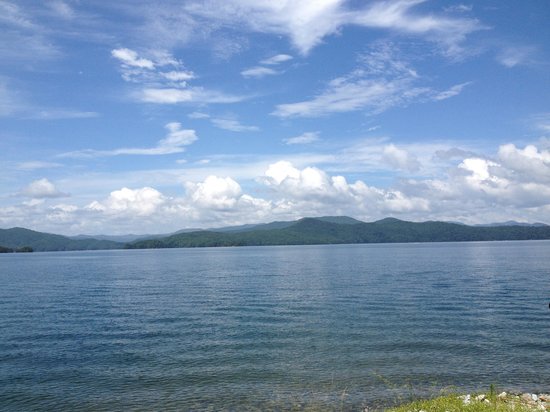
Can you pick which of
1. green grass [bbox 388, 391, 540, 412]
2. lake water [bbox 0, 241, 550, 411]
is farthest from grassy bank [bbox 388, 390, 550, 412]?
lake water [bbox 0, 241, 550, 411]

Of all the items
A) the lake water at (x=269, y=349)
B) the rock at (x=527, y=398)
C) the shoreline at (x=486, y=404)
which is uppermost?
the shoreline at (x=486, y=404)

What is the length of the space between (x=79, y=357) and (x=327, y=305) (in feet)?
126

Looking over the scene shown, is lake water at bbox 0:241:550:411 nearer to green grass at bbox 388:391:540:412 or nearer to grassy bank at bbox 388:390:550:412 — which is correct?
grassy bank at bbox 388:390:550:412

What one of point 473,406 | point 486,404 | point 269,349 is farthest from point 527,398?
point 269,349

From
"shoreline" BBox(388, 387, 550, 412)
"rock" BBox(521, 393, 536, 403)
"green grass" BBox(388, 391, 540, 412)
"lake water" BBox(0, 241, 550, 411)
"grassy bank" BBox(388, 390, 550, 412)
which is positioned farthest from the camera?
"lake water" BBox(0, 241, 550, 411)

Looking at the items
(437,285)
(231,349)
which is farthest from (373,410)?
(437,285)

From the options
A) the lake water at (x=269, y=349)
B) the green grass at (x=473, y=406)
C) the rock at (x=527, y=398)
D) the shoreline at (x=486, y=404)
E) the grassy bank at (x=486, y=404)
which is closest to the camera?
the green grass at (x=473, y=406)

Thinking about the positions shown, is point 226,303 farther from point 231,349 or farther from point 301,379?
point 301,379

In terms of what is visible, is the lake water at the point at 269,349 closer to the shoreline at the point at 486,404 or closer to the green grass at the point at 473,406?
the shoreline at the point at 486,404

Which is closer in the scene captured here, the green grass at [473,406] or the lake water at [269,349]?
the green grass at [473,406]

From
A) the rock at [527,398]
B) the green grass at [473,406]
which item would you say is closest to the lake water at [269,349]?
the rock at [527,398]

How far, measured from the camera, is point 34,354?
42938 mm

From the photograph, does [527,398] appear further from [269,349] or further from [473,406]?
[269,349]

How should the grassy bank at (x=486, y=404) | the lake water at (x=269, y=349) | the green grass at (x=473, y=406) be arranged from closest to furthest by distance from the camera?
the green grass at (x=473, y=406) < the grassy bank at (x=486, y=404) < the lake water at (x=269, y=349)
